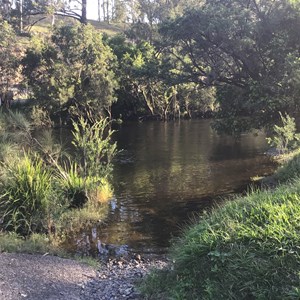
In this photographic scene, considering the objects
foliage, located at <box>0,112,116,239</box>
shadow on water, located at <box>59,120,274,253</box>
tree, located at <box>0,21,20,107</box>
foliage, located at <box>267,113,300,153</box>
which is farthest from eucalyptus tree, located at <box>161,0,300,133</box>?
tree, located at <box>0,21,20,107</box>

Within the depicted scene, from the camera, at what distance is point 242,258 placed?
17.7ft

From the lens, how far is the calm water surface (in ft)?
41.2

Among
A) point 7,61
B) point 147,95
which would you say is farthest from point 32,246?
point 147,95

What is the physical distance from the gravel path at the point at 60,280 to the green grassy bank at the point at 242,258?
80 centimetres

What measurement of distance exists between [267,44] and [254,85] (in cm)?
243

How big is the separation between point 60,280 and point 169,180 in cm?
1237

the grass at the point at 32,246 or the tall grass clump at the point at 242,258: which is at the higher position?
the tall grass clump at the point at 242,258

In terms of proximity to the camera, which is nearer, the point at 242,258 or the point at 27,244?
the point at 242,258

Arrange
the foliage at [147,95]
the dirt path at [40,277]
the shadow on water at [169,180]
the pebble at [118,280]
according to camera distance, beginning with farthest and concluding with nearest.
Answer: the foliage at [147,95]
the shadow on water at [169,180]
the pebble at [118,280]
the dirt path at [40,277]

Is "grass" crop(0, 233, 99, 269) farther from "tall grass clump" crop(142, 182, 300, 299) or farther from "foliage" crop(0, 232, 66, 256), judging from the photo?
"tall grass clump" crop(142, 182, 300, 299)

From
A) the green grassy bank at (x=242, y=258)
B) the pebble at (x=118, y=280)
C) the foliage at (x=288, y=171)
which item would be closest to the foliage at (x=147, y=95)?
the foliage at (x=288, y=171)

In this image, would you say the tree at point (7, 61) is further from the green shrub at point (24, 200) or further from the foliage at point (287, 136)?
the green shrub at point (24, 200)

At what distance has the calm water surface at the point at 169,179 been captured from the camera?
12.5m

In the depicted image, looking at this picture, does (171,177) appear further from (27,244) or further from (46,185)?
(27,244)
